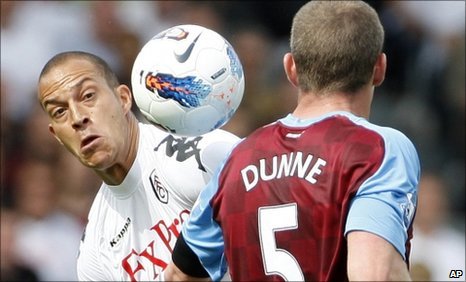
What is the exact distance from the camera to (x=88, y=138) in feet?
16.8

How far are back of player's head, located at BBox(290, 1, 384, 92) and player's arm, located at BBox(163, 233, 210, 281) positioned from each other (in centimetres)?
76

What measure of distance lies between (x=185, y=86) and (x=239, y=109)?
12.6ft

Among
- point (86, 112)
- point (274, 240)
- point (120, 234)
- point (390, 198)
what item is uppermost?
point (86, 112)

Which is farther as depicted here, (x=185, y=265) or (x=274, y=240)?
(x=185, y=265)

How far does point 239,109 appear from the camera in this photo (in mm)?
8641

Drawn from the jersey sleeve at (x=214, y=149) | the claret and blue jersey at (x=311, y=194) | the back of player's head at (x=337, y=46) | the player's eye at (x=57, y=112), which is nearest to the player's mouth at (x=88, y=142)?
the player's eye at (x=57, y=112)

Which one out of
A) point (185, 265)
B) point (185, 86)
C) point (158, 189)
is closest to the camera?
point (185, 265)

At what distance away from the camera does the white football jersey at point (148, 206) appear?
16.8 feet

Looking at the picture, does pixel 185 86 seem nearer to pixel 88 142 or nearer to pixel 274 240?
pixel 88 142

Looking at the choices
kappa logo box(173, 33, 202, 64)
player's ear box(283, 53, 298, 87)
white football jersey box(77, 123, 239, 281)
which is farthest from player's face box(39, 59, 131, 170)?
player's ear box(283, 53, 298, 87)

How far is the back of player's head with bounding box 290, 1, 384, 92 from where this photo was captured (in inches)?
134

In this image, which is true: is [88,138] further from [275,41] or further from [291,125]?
[275,41]

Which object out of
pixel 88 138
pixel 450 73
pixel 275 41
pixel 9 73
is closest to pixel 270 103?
pixel 275 41

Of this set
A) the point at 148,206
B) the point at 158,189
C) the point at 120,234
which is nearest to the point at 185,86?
the point at 158,189
